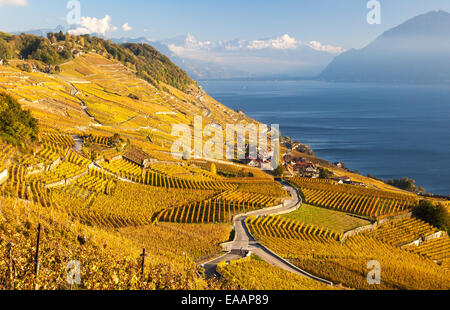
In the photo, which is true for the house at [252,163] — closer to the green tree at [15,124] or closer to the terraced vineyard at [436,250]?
the terraced vineyard at [436,250]

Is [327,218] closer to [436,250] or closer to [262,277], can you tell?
[436,250]

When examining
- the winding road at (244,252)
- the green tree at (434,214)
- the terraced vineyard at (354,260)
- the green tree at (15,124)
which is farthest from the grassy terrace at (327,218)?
the green tree at (15,124)

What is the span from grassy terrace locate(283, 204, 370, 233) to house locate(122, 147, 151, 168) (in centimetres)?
2357

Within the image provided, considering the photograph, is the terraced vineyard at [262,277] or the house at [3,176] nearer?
the terraced vineyard at [262,277]

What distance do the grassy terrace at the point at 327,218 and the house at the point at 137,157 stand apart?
23.6 meters

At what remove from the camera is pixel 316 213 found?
4219 centimetres

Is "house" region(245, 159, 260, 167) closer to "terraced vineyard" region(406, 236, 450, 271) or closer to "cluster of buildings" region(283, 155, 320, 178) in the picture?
"cluster of buildings" region(283, 155, 320, 178)

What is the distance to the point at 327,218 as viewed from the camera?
40781 millimetres

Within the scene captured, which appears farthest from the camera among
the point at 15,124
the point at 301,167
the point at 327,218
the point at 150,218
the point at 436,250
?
the point at 301,167

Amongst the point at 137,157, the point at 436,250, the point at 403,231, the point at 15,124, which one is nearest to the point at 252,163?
the point at 137,157

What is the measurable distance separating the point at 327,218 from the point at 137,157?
1202 inches

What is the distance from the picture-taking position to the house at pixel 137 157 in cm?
5084

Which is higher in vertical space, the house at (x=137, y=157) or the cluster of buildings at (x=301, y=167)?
the house at (x=137, y=157)
